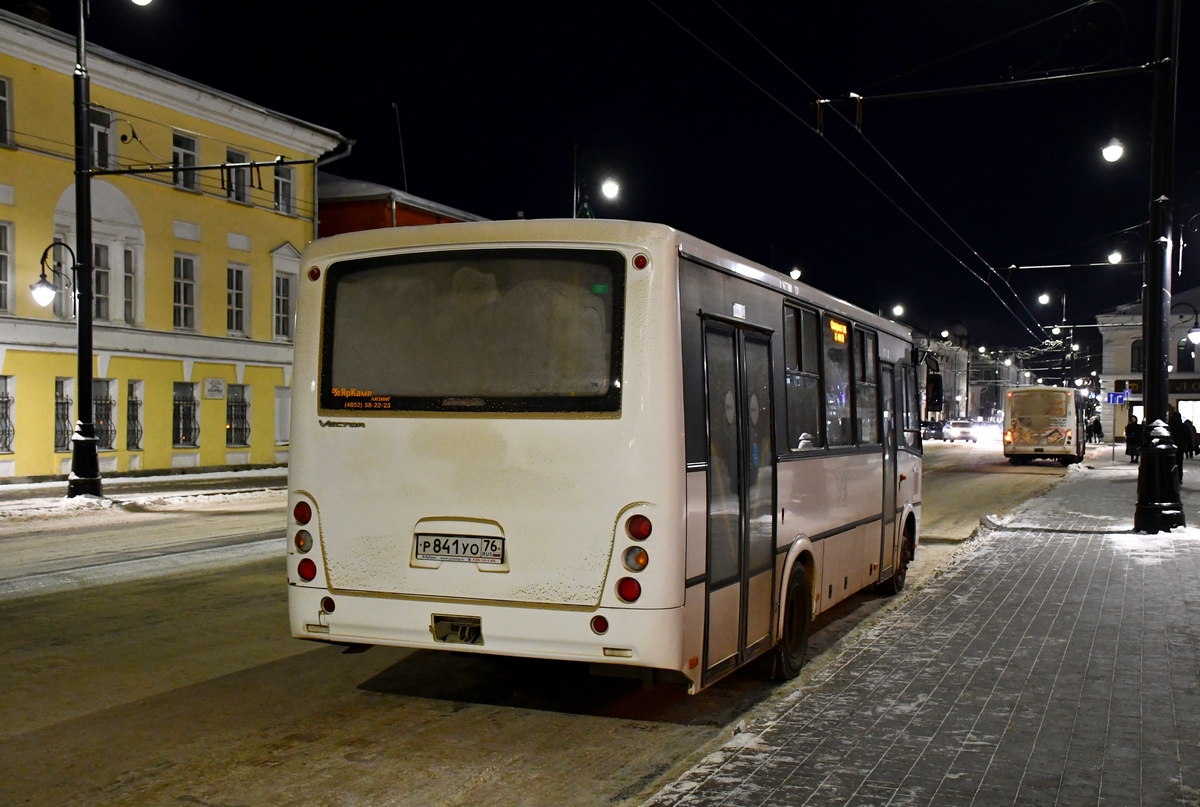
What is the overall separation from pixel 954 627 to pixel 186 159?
1164 inches

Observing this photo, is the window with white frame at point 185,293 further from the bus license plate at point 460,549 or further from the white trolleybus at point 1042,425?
the bus license plate at point 460,549

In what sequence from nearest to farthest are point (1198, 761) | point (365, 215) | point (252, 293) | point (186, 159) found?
point (1198, 761)
point (186, 159)
point (252, 293)
point (365, 215)

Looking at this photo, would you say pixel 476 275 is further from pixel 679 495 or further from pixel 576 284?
pixel 679 495

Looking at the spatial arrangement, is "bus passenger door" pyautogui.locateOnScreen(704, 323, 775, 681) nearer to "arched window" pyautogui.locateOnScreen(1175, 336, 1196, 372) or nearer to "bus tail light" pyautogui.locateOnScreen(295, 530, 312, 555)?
"bus tail light" pyautogui.locateOnScreen(295, 530, 312, 555)

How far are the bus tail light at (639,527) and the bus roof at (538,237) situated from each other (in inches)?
53.5

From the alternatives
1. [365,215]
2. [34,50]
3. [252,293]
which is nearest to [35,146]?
[34,50]

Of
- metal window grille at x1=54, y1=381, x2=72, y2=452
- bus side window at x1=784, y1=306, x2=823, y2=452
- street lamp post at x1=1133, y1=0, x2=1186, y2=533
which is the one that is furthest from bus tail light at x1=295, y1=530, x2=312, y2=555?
metal window grille at x1=54, y1=381, x2=72, y2=452

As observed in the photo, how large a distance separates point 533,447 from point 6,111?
27279mm

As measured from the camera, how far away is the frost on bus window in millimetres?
5824

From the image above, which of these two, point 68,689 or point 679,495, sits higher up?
point 679,495

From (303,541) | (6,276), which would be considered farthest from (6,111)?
(303,541)

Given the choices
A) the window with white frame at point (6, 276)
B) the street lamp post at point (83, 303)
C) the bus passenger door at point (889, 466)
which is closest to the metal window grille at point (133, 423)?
the window with white frame at point (6, 276)

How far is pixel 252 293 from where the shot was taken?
3597cm

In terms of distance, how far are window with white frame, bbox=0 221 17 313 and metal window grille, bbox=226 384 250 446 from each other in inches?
314
